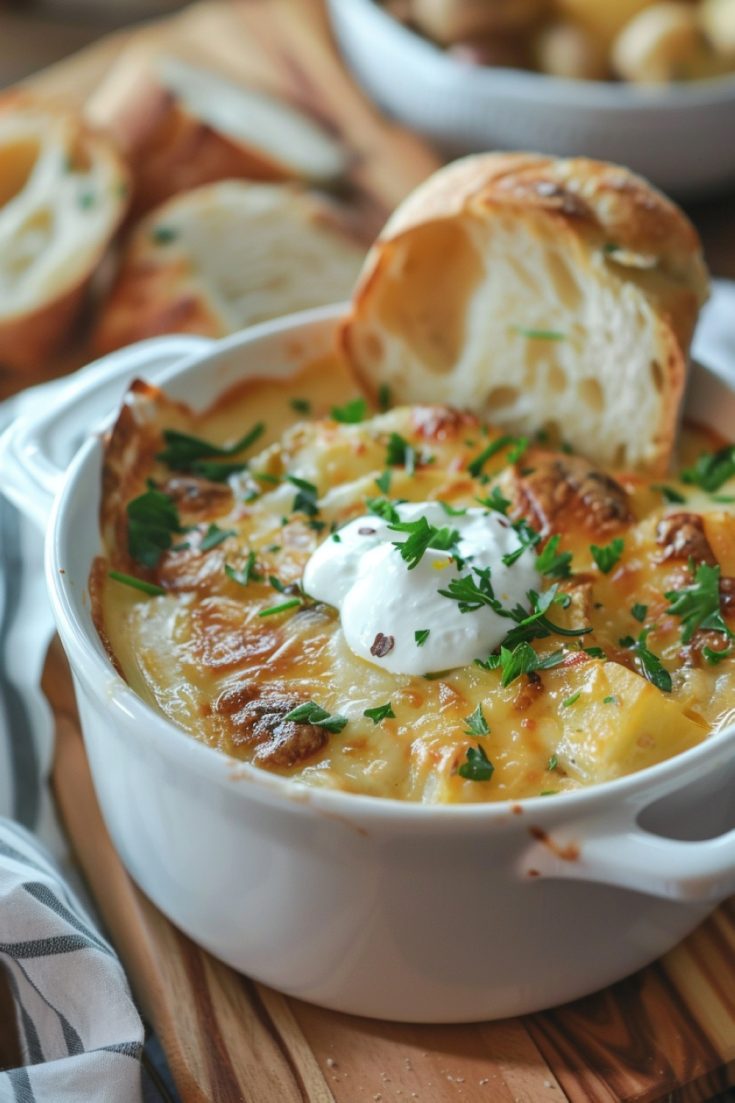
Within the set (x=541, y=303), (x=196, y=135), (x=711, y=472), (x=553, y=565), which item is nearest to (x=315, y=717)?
(x=553, y=565)

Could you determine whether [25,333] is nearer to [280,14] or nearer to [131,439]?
[131,439]

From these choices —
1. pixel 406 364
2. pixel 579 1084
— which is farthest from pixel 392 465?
pixel 579 1084

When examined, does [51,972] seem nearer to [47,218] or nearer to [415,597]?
[415,597]

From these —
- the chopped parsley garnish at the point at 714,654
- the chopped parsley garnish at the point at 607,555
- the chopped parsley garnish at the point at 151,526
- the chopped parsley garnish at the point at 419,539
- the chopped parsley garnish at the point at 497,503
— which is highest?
the chopped parsley garnish at the point at 419,539

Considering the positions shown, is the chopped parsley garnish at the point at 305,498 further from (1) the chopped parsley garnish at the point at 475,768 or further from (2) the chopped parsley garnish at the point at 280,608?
(1) the chopped parsley garnish at the point at 475,768

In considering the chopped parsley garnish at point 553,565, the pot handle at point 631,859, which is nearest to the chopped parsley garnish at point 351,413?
the chopped parsley garnish at point 553,565

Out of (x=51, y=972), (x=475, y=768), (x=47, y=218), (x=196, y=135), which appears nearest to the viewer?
(x=475, y=768)

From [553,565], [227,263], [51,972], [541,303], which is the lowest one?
[51,972]
